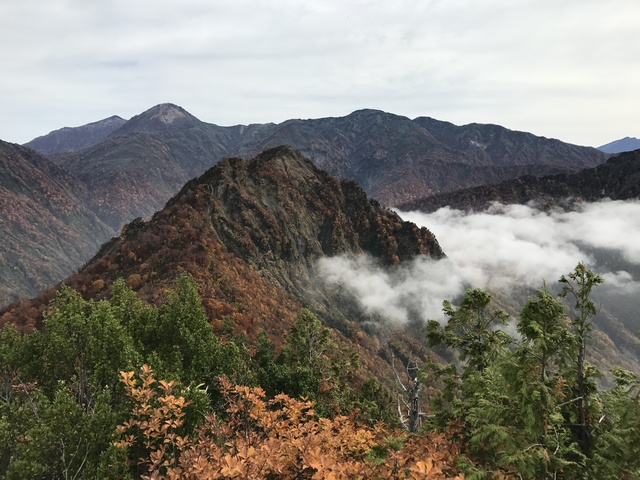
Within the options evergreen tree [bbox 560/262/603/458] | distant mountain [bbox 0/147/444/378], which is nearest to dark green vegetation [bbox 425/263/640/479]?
evergreen tree [bbox 560/262/603/458]

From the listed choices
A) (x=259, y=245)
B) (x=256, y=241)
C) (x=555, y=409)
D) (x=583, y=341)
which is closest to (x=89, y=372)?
(x=555, y=409)

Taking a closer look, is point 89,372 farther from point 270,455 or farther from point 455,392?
point 455,392

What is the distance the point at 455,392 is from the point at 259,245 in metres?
92.3

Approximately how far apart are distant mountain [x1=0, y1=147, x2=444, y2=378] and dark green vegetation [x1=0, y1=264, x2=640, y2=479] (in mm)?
32932

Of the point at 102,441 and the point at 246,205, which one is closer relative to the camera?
the point at 102,441

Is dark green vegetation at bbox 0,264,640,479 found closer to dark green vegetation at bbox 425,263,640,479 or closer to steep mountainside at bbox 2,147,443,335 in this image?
dark green vegetation at bbox 425,263,640,479

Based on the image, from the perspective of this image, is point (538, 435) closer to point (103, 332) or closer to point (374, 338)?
point (103, 332)

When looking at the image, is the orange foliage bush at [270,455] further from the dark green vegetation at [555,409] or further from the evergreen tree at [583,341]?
the evergreen tree at [583,341]

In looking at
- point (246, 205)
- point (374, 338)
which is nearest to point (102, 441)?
point (246, 205)

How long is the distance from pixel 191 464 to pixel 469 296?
11542 millimetres

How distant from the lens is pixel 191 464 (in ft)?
25.3

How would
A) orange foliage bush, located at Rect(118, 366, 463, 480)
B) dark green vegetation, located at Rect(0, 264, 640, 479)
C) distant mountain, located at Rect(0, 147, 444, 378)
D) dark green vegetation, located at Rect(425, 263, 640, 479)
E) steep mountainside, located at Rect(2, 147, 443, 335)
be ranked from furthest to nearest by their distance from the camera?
1. steep mountainside, located at Rect(2, 147, 443, 335)
2. distant mountain, located at Rect(0, 147, 444, 378)
3. dark green vegetation, located at Rect(0, 264, 640, 479)
4. dark green vegetation, located at Rect(425, 263, 640, 479)
5. orange foliage bush, located at Rect(118, 366, 463, 480)

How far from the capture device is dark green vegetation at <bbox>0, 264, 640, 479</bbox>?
884cm

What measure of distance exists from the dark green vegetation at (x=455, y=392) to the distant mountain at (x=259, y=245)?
32.9m
